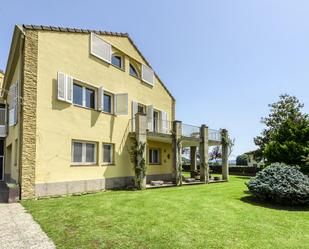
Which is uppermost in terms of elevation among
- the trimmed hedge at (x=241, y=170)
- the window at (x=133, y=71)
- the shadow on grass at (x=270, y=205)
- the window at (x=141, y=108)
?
the window at (x=133, y=71)

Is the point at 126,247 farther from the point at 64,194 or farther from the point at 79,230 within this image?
the point at 64,194

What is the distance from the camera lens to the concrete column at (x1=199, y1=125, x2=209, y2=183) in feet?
71.0

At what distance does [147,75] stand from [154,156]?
6.44m

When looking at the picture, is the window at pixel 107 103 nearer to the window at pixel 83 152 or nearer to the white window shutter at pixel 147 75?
the window at pixel 83 152

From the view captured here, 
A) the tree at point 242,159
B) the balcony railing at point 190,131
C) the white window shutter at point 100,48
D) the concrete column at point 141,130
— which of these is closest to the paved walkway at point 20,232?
the concrete column at point 141,130

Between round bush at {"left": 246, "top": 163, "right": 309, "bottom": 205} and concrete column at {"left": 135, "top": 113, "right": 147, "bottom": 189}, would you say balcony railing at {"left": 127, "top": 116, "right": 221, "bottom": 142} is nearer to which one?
concrete column at {"left": 135, "top": 113, "right": 147, "bottom": 189}

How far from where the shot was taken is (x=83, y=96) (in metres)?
15.7

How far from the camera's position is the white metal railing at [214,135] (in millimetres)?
23225

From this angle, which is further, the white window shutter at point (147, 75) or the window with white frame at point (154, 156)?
the window with white frame at point (154, 156)

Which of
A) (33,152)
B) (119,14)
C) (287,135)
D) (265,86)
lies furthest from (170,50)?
(33,152)

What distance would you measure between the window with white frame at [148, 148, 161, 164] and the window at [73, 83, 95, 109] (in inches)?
287

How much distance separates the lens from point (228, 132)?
80.8 ft

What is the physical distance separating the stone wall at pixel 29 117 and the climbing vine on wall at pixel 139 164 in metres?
6.21

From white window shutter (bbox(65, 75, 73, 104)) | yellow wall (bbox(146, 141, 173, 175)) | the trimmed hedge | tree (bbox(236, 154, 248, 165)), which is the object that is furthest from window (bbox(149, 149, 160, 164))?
tree (bbox(236, 154, 248, 165))
